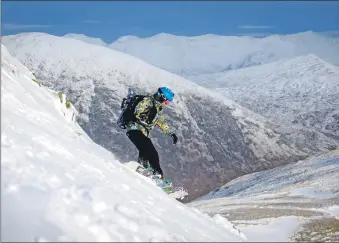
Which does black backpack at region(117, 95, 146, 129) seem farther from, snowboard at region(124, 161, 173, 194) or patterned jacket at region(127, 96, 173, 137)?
snowboard at region(124, 161, 173, 194)

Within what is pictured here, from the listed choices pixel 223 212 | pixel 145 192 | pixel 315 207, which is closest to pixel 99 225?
pixel 145 192

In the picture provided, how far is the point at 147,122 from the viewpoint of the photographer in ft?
48.4

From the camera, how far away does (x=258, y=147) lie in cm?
18650

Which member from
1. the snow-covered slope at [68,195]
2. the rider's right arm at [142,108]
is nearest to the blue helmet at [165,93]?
the rider's right arm at [142,108]

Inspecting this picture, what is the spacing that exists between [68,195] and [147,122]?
7.35 metres

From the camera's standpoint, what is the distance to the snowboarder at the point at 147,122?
14.5m

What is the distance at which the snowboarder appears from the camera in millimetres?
14523

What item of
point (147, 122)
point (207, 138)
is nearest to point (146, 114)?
point (147, 122)

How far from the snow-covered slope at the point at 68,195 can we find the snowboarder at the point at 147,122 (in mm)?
3230

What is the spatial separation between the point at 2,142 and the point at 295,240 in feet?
24.3

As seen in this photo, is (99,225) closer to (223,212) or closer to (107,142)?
(223,212)

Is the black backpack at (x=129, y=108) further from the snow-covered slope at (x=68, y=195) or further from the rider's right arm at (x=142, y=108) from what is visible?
the snow-covered slope at (x=68, y=195)

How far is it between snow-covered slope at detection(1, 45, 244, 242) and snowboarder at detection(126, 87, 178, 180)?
3230 millimetres

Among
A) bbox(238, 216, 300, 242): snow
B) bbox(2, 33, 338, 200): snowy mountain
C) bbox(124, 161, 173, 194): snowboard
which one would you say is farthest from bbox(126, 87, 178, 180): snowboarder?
bbox(2, 33, 338, 200): snowy mountain
